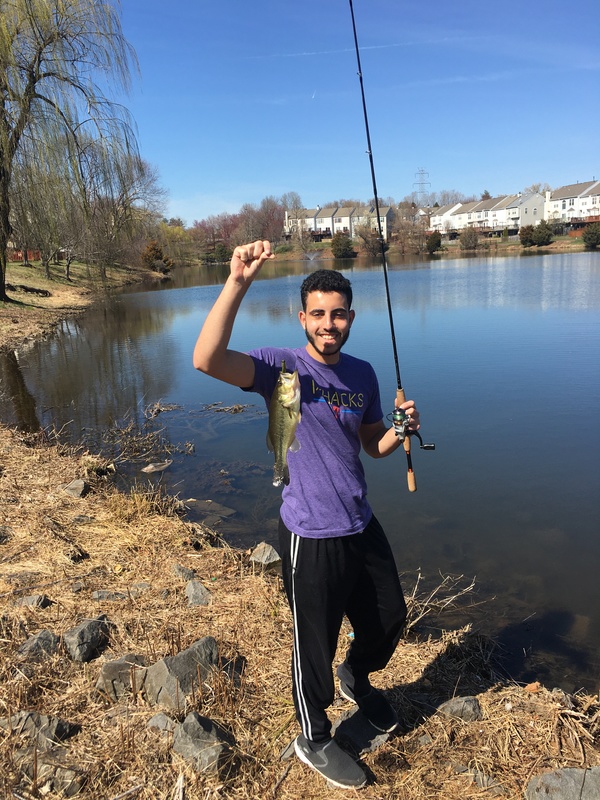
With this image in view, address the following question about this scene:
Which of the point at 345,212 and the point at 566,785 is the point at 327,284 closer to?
the point at 566,785

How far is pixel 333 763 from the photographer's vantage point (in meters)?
2.55

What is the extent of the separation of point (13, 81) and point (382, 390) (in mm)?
14753

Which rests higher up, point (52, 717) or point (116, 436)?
point (52, 717)

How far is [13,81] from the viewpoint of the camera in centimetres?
1619

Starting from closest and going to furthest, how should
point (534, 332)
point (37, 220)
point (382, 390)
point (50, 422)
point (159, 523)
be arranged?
point (159, 523)
point (50, 422)
point (382, 390)
point (534, 332)
point (37, 220)

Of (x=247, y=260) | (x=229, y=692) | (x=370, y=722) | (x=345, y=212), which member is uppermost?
(x=345, y=212)

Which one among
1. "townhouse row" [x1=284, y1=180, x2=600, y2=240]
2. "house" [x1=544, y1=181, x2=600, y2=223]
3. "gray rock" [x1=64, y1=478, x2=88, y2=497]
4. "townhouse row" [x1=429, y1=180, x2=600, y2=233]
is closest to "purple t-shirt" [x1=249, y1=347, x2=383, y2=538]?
"gray rock" [x1=64, y1=478, x2=88, y2=497]

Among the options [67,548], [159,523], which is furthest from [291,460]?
[159,523]

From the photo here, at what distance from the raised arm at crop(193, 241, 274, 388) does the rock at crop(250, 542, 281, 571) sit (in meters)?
3.04

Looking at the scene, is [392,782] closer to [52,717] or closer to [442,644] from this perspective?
[442,644]

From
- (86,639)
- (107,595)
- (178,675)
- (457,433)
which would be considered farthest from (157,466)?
(178,675)

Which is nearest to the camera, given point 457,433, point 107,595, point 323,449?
point 323,449

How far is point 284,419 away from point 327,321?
0.50 m

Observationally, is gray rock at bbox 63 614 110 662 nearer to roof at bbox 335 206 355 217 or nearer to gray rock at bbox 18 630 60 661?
gray rock at bbox 18 630 60 661
